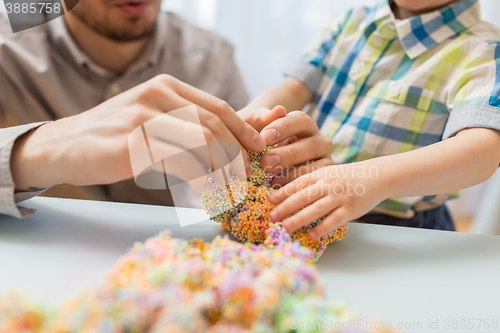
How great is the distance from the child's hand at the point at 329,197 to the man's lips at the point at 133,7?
682 millimetres

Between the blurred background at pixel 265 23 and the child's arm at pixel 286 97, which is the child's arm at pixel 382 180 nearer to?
the child's arm at pixel 286 97

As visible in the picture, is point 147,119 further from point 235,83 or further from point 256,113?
point 235,83

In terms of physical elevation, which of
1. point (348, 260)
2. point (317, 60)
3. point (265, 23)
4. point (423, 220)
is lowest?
point (423, 220)

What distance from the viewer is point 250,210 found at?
0.45 metres

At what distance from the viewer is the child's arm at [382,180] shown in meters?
0.44

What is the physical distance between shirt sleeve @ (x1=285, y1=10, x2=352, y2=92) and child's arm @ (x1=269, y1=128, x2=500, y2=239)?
390 mm

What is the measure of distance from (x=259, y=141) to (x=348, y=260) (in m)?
0.20

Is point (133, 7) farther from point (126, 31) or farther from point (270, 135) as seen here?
point (270, 135)

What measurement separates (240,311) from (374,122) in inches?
23.3

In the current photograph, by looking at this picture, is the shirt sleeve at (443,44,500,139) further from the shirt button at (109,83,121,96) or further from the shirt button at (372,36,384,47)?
the shirt button at (109,83,121,96)

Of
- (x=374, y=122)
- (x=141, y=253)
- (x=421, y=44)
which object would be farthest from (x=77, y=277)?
(x=421, y=44)

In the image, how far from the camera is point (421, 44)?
2.30 feet

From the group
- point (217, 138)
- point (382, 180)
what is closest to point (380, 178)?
point (382, 180)

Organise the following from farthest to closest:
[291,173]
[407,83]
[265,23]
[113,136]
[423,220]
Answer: [265,23] < [423,220] < [407,83] < [291,173] < [113,136]
